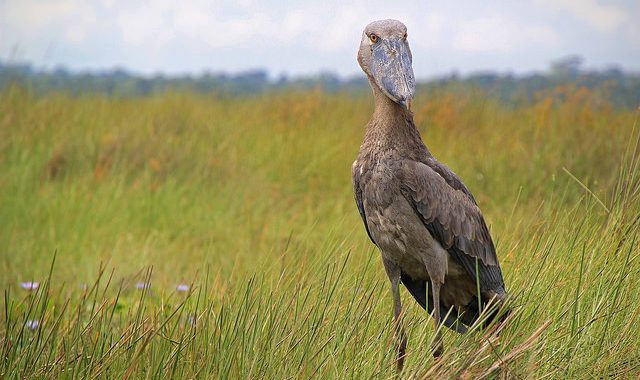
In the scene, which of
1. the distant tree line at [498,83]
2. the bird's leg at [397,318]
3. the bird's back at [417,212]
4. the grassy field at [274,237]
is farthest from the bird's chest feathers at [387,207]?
the distant tree line at [498,83]

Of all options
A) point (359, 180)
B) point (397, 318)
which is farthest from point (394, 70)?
point (397, 318)

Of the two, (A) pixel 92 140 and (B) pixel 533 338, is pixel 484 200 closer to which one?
(A) pixel 92 140

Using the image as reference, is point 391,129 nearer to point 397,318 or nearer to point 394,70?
point 394,70

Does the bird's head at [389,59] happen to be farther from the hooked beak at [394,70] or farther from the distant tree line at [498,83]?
the distant tree line at [498,83]

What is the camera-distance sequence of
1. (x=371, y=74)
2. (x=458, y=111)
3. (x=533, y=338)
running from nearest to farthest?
(x=533, y=338)
(x=371, y=74)
(x=458, y=111)

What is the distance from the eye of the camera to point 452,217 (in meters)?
3.28

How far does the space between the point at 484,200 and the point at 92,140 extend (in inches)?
151

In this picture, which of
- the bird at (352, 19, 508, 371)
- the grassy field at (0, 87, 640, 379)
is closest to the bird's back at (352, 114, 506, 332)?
the bird at (352, 19, 508, 371)

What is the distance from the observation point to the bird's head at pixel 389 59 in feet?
9.78

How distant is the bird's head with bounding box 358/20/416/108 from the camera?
2982 millimetres

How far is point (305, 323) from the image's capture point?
3168 mm

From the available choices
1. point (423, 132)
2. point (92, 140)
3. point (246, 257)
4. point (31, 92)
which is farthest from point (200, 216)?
point (31, 92)

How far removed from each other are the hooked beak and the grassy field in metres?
0.70

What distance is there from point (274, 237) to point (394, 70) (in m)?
3.53
